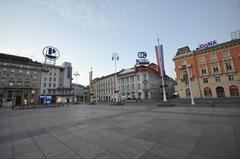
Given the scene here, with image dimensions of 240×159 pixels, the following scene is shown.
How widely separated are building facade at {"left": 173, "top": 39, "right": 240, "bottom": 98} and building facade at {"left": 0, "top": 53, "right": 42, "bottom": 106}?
196 ft

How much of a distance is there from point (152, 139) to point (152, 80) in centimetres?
5698

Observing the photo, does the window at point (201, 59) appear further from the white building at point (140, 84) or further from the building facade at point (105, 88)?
the building facade at point (105, 88)

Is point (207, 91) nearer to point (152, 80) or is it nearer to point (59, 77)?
point (152, 80)

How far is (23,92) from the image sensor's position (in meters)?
48.1

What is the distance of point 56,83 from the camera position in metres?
61.2

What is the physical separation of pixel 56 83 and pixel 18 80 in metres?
15.5

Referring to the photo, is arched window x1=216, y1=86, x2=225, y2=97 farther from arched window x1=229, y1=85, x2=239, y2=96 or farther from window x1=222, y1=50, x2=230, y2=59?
window x1=222, y1=50, x2=230, y2=59

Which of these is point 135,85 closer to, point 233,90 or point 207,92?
point 207,92

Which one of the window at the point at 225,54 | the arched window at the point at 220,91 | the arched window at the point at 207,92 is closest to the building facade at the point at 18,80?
the arched window at the point at 207,92

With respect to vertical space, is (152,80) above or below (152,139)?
above

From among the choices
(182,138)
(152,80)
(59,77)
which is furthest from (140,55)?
(59,77)

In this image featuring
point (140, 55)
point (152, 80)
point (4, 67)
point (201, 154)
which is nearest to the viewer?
point (201, 154)

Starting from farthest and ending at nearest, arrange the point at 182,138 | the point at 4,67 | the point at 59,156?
the point at 4,67 → the point at 182,138 → the point at 59,156

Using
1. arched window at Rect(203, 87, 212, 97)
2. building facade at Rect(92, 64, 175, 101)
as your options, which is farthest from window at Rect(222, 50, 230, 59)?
building facade at Rect(92, 64, 175, 101)
